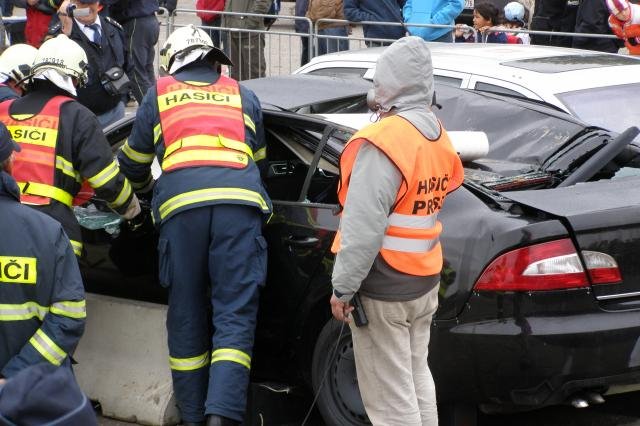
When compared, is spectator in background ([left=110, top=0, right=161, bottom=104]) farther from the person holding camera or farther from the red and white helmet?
the red and white helmet

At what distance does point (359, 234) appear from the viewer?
4.01 metres

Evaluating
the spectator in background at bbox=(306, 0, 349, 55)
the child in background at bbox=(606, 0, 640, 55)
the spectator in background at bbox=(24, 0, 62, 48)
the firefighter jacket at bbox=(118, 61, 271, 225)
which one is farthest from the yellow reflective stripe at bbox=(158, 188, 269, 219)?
the spectator in background at bbox=(306, 0, 349, 55)

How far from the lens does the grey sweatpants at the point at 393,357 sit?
4.21m

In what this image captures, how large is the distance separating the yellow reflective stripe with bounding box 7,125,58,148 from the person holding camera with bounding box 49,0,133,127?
7.88 feet

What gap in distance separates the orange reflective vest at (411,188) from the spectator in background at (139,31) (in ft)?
21.1

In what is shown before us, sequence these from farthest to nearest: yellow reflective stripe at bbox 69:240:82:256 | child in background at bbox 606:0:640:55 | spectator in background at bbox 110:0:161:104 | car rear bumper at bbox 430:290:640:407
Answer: spectator in background at bbox 110:0:161:104, child in background at bbox 606:0:640:55, yellow reflective stripe at bbox 69:240:82:256, car rear bumper at bbox 430:290:640:407

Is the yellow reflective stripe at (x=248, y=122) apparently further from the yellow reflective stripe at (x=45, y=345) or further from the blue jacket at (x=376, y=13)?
the blue jacket at (x=376, y=13)

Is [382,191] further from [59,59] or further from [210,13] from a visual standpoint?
[210,13]

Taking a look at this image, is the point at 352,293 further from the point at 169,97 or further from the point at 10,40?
the point at 10,40

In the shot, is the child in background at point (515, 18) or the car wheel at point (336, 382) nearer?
the car wheel at point (336, 382)

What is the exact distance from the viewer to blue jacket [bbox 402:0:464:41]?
33.6 ft

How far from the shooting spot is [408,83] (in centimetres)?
417

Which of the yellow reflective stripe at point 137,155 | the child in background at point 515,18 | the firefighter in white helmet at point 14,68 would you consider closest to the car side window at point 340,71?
the firefighter in white helmet at point 14,68

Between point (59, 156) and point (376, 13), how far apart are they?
258 inches
